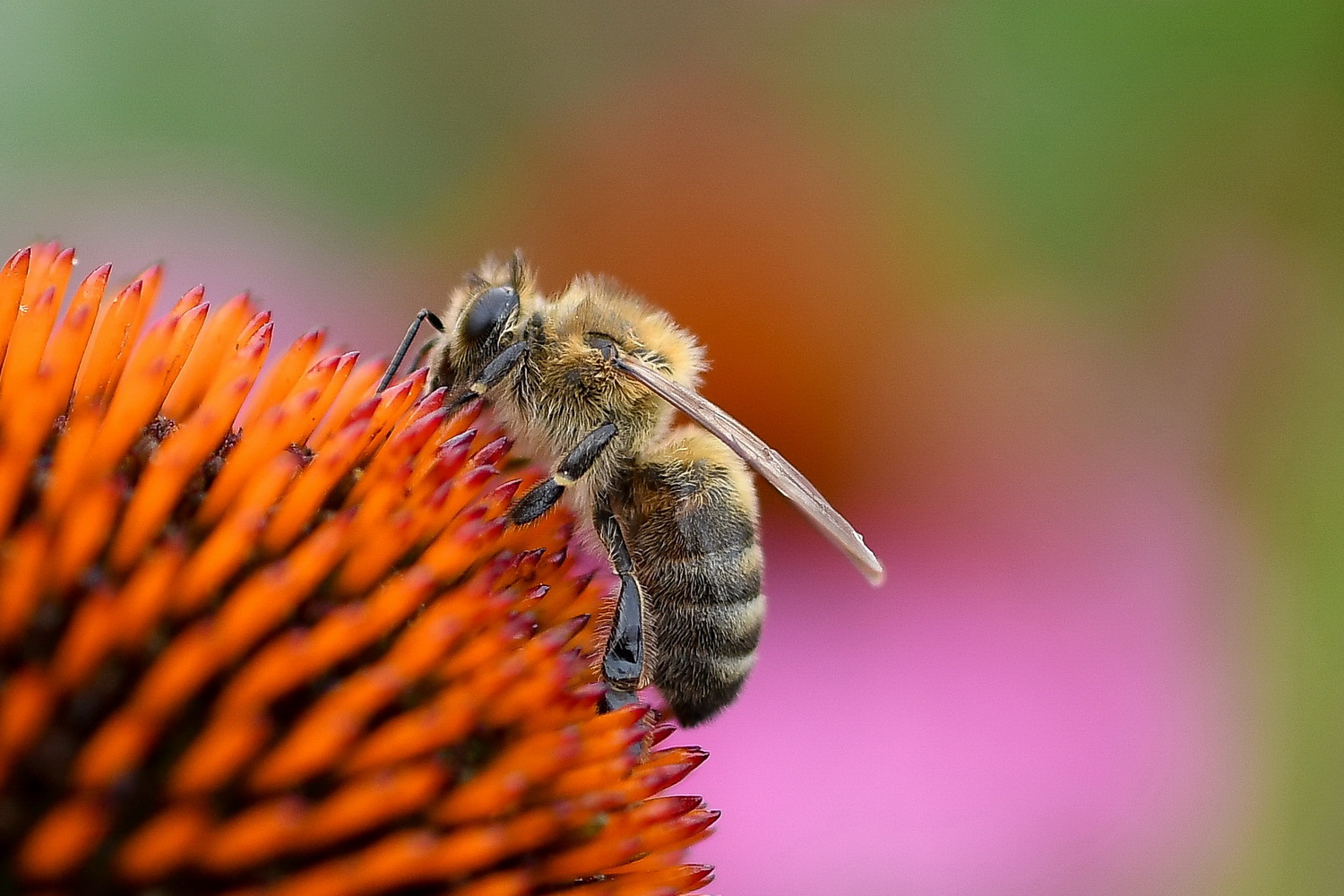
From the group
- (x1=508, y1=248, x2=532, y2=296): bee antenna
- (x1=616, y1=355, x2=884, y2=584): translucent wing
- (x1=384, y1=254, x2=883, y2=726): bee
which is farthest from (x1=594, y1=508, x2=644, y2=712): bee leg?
(x1=508, y1=248, x2=532, y2=296): bee antenna

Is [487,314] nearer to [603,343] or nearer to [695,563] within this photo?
[603,343]

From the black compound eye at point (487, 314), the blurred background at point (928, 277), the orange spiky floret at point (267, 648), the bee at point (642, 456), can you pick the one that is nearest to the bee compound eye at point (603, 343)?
the bee at point (642, 456)

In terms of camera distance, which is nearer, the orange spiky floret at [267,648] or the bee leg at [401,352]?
the orange spiky floret at [267,648]

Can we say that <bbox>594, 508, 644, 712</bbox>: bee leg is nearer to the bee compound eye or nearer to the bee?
the bee

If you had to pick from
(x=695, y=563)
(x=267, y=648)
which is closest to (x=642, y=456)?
(x=695, y=563)

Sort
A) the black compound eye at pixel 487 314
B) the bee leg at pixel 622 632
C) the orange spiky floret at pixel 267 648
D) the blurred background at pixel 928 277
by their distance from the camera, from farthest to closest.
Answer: the blurred background at pixel 928 277 → the black compound eye at pixel 487 314 → the bee leg at pixel 622 632 → the orange spiky floret at pixel 267 648

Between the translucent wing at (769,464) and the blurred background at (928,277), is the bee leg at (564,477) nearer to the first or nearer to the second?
the translucent wing at (769,464)

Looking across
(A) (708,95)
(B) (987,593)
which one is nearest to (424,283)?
(A) (708,95)
